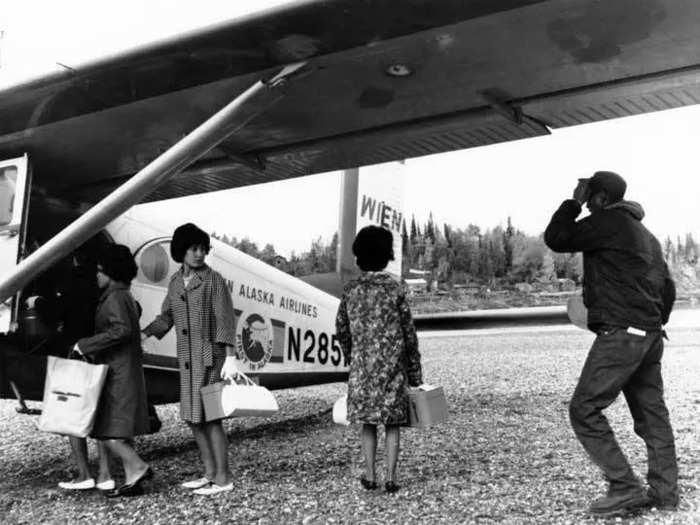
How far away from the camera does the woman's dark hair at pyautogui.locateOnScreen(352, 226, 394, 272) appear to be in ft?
14.1

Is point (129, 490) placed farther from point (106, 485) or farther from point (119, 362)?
point (119, 362)

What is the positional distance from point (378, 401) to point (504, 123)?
6.20 feet

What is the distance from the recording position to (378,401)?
4039mm

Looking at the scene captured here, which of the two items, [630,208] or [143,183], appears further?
[630,208]

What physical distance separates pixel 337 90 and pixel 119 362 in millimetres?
2130

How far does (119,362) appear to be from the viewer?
438 centimetres

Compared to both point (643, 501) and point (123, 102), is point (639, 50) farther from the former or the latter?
point (123, 102)

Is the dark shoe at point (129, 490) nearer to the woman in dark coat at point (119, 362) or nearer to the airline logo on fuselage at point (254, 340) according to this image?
the woman in dark coat at point (119, 362)

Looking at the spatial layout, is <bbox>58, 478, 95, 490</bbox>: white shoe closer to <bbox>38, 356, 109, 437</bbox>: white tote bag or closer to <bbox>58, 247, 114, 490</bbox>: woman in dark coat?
<bbox>58, 247, 114, 490</bbox>: woman in dark coat

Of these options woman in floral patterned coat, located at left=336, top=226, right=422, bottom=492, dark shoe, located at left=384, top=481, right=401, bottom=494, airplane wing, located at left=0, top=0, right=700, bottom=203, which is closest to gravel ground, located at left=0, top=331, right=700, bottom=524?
dark shoe, located at left=384, top=481, right=401, bottom=494

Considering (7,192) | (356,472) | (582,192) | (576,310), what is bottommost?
(356,472)

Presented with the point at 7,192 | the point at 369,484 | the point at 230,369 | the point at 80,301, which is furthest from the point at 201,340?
the point at 7,192

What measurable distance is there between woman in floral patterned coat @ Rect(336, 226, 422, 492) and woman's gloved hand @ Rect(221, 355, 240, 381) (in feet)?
2.17

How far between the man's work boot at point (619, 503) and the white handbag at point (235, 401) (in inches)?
69.7
